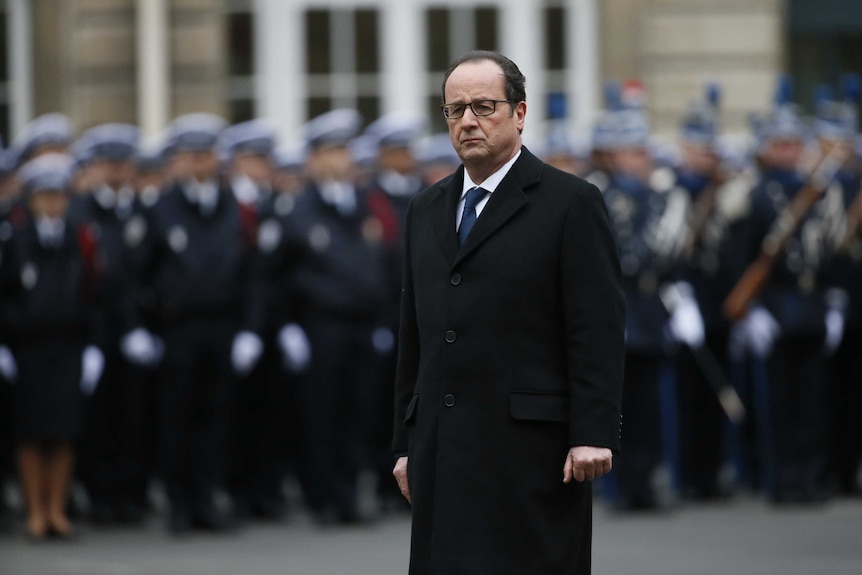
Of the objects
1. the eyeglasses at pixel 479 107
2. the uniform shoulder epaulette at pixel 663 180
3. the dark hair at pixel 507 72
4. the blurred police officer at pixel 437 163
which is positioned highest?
the dark hair at pixel 507 72

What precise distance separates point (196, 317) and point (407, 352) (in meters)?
5.22

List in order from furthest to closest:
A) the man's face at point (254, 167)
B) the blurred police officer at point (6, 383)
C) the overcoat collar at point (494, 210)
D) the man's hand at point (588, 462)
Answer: the man's face at point (254, 167)
the blurred police officer at point (6, 383)
the overcoat collar at point (494, 210)
the man's hand at point (588, 462)

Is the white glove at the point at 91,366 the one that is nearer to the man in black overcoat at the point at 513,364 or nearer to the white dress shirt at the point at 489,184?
the white dress shirt at the point at 489,184

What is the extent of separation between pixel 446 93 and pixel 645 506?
6092 mm

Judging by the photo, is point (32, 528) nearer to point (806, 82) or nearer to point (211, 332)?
point (211, 332)

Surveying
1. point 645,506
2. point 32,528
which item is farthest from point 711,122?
point 32,528

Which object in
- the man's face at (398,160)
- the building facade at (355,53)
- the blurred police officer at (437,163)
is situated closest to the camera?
the man's face at (398,160)

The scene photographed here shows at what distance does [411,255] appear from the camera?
5.53m

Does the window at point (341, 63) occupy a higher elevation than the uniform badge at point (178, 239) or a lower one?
higher

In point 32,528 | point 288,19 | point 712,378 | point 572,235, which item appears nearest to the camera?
point 572,235

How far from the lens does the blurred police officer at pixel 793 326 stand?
1116 centimetres

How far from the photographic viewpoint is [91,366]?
36.6ft

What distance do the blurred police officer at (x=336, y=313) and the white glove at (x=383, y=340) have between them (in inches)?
1.7

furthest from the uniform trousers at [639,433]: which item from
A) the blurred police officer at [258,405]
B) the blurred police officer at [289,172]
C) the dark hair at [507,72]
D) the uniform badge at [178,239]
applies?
the dark hair at [507,72]
